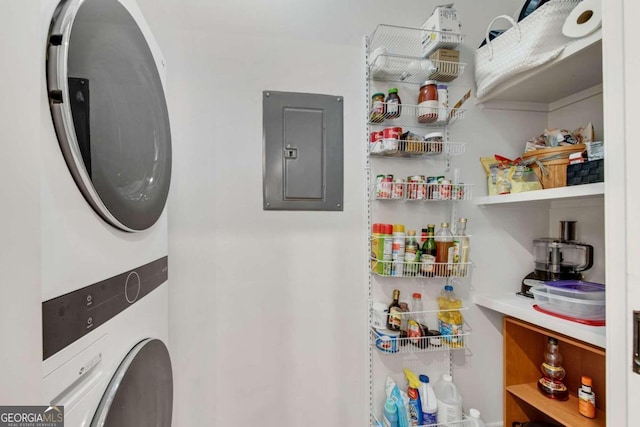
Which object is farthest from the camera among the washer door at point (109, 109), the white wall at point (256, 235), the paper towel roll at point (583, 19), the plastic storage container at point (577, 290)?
the white wall at point (256, 235)

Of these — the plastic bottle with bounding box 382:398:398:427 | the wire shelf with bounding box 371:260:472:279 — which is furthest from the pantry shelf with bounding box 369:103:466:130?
the plastic bottle with bounding box 382:398:398:427

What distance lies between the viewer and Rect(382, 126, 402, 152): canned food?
128 centimetres

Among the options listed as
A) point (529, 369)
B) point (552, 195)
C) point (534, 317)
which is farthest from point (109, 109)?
point (529, 369)

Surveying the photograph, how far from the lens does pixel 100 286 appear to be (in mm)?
597

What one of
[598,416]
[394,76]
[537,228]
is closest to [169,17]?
[394,76]

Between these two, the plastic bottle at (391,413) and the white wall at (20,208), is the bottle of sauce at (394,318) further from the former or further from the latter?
the white wall at (20,208)

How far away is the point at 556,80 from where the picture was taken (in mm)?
1291

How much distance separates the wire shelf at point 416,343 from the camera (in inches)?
50.6

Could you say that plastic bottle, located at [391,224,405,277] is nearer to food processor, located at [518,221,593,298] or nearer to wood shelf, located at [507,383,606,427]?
food processor, located at [518,221,593,298]

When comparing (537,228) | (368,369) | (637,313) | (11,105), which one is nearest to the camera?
(11,105)

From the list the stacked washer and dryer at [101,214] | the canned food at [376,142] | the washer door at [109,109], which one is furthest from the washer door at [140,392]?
the canned food at [376,142]

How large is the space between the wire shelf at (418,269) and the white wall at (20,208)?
1.11 meters

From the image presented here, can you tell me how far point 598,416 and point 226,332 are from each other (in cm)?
156

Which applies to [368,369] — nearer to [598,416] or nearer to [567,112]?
[598,416]
